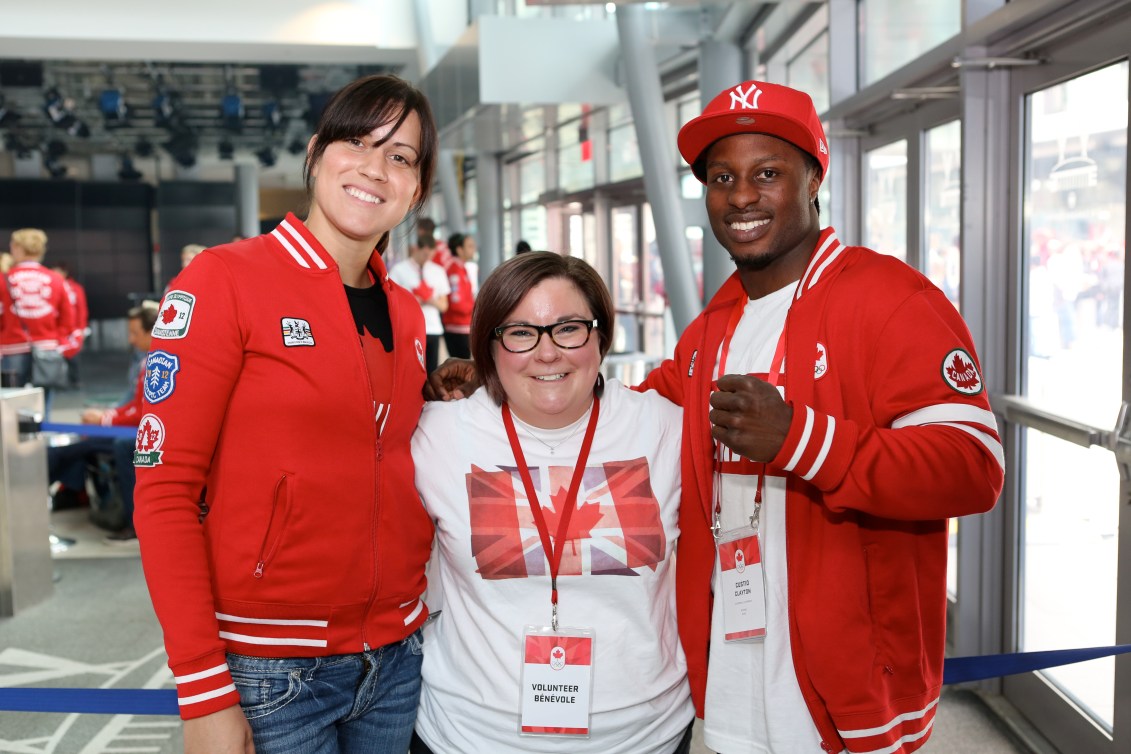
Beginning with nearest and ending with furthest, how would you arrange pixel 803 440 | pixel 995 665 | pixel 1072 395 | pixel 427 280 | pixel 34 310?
pixel 803 440
pixel 995 665
pixel 1072 395
pixel 427 280
pixel 34 310

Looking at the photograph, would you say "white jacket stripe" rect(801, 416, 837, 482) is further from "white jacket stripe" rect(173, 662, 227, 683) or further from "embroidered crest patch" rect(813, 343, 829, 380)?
"white jacket stripe" rect(173, 662, 227, 683)

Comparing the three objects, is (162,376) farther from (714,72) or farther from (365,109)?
(714,72)

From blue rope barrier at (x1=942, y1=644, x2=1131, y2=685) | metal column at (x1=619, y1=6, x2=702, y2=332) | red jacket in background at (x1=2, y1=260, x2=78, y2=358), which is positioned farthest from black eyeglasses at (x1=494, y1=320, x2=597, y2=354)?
red jacket in background at (x1=2, y1=260, x2=78, y2=358)

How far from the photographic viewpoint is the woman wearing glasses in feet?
5.75

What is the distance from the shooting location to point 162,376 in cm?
155

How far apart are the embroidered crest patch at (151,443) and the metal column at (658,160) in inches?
222

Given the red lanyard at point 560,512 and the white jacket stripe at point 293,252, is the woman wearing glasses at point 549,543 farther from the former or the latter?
the white jacket stripe at point 293,252

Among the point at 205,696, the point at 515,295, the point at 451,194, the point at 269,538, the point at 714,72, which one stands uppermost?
the point at 451,194

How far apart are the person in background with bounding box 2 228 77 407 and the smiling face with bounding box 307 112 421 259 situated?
824cm

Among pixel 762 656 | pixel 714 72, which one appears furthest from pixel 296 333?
pixel 714 72

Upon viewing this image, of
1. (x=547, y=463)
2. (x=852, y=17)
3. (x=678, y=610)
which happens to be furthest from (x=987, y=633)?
(x=852, y=17)

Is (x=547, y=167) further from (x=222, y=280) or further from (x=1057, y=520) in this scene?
(x=222, y=280)

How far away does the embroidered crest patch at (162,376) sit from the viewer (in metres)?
1.54

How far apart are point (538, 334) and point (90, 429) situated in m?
4.43
